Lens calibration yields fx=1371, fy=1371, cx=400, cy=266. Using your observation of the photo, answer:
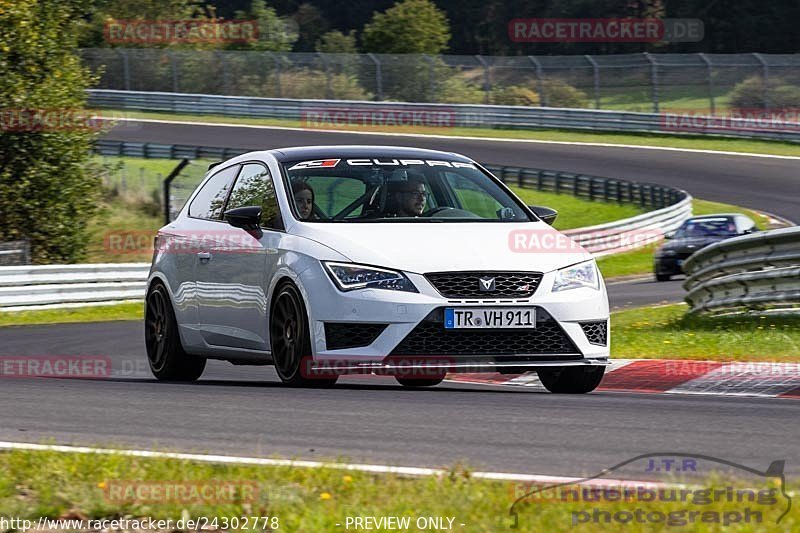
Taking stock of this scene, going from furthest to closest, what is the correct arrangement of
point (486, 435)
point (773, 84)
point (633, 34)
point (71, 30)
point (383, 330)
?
point (633, 34)
point (773, 84)
point (71, 30)
point (383, 330)
point (486, 435)

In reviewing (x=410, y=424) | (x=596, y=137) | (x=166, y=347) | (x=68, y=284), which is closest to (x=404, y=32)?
(x=596, y=137)

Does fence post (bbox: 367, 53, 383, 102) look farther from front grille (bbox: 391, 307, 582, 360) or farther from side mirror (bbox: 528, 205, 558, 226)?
front grille (bbox: 391, 307, 582, 360)

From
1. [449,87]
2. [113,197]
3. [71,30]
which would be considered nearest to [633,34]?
[449,87]

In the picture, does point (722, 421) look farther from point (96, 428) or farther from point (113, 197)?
point (113, 197)

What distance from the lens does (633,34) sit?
68750 millimetres

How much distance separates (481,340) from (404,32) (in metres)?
64.5

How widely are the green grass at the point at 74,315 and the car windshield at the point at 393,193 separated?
44.4 ft

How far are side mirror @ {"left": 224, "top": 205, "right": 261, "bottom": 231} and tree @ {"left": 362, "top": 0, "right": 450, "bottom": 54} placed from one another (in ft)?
204

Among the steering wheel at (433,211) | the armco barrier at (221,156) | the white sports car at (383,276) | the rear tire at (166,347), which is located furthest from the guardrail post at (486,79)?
Answer: the steering wheel at (433,211)

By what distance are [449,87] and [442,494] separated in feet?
162

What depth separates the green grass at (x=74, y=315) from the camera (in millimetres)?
22214

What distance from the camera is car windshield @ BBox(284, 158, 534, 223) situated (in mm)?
8875

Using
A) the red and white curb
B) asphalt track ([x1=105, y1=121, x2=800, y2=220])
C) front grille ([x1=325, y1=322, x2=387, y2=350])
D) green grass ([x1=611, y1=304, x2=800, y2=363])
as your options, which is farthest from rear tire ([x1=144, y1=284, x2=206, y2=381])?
asphalt track ([x1=105, y1=121, x2=800, y2=220])

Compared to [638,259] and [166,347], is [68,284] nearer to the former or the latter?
[638,259]
